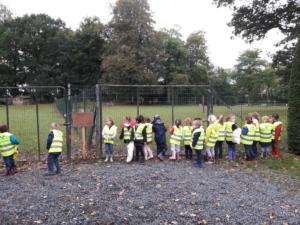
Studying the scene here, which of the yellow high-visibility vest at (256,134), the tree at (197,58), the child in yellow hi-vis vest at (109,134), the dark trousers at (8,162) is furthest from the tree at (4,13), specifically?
the yellow high-visibility vest at (256,134)

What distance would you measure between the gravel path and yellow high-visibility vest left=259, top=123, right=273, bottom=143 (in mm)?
2122

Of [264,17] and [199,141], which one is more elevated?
[264,17]

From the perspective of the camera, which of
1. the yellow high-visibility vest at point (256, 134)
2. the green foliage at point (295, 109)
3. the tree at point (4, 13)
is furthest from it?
the tree at point (4, 13)

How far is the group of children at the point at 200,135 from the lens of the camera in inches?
391

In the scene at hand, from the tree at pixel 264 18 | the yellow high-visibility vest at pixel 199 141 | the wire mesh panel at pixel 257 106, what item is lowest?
→ the yellow high-visibility vest at pixel 199 141

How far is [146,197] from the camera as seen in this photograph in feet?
21.1

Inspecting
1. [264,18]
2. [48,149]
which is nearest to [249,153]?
[48,149]

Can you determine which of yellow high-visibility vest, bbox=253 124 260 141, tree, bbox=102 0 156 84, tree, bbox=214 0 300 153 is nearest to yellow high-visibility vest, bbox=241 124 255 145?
yellow high-visibility vest, bbox=253 124 260 141

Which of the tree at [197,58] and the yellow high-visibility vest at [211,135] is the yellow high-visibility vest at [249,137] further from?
the tree at [197,58]

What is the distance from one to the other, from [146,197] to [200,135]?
358 cm

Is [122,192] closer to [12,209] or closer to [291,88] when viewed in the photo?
[12,209]

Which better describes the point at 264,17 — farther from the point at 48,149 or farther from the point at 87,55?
the point at 87,55

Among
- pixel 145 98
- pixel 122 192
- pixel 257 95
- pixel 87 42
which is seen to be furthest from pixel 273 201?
Answer: pixel 87 42

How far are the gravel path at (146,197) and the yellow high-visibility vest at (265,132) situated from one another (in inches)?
83.5
